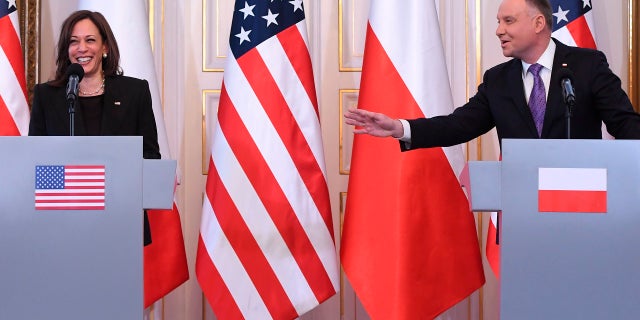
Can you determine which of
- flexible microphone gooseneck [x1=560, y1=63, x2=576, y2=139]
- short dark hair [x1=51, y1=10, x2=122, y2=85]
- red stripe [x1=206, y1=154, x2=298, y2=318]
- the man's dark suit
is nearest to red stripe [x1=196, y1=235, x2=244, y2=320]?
red stripe [x1=206, y1=154, x2=298, y2=318]

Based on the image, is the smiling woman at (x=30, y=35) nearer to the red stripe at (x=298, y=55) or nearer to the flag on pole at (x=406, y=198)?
the red stripe at (x=298, y=55)

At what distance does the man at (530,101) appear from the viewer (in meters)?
3.11

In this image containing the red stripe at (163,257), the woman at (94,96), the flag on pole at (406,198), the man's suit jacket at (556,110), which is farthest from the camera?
the red stripe at (163,257)

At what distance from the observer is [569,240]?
8.52 ft

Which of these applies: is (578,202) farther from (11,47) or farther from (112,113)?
(11,47)

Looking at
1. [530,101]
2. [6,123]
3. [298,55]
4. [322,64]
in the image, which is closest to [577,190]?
[530,101]

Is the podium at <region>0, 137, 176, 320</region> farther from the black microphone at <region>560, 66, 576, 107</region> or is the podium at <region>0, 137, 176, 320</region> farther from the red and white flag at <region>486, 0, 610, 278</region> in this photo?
the red and white flag at <region>486, 0, 610, 278</region>

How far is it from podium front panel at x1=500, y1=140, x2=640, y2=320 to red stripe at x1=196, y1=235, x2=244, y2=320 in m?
1.58

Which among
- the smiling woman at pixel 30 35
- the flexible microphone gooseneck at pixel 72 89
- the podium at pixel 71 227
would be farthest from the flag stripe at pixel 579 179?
the smiling woman at pixel 30 35

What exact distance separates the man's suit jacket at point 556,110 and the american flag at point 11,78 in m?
1.94

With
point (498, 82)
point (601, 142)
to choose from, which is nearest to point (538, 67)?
point (498, 82)

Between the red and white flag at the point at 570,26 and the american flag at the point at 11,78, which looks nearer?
the american flag at the point at 11,78

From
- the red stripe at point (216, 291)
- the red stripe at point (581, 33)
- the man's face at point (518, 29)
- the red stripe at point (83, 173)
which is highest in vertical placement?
the red stripe at point (581, 33)

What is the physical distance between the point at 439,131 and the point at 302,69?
0.92m
